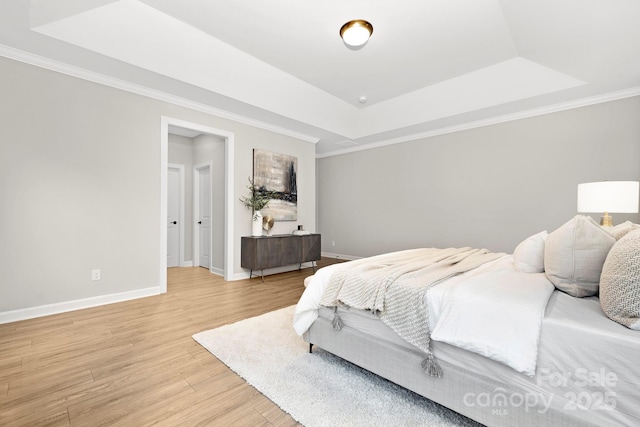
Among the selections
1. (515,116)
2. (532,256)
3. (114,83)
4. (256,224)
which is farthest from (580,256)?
(114,83)

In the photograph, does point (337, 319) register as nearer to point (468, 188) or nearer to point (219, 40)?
point (219, 40)

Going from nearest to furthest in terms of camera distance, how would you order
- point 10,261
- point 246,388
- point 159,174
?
1. point 246,388
2. point 10,261
3. point 159,174

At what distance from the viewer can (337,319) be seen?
6.14 ft

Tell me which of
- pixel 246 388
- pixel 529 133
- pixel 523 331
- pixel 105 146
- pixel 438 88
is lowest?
pixel 246 388

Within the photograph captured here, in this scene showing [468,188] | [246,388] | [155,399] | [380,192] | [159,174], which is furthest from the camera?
[380,192]

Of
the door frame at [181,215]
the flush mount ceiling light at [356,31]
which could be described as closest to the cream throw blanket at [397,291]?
the flush mount ceiling light at [356,31]

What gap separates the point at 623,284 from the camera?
1093 millimetres

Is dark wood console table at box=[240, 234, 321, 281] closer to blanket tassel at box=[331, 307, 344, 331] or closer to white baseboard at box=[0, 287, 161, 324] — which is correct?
white baseboard at box=[0, 287, 161, 324]

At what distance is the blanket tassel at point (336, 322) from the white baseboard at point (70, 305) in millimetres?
2879

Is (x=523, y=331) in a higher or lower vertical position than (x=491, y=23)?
lower

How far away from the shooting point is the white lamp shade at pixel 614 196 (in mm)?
2529

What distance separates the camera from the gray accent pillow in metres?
1.05

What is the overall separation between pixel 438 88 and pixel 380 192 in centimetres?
228

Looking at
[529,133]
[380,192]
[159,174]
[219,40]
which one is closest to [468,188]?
[529,133]
